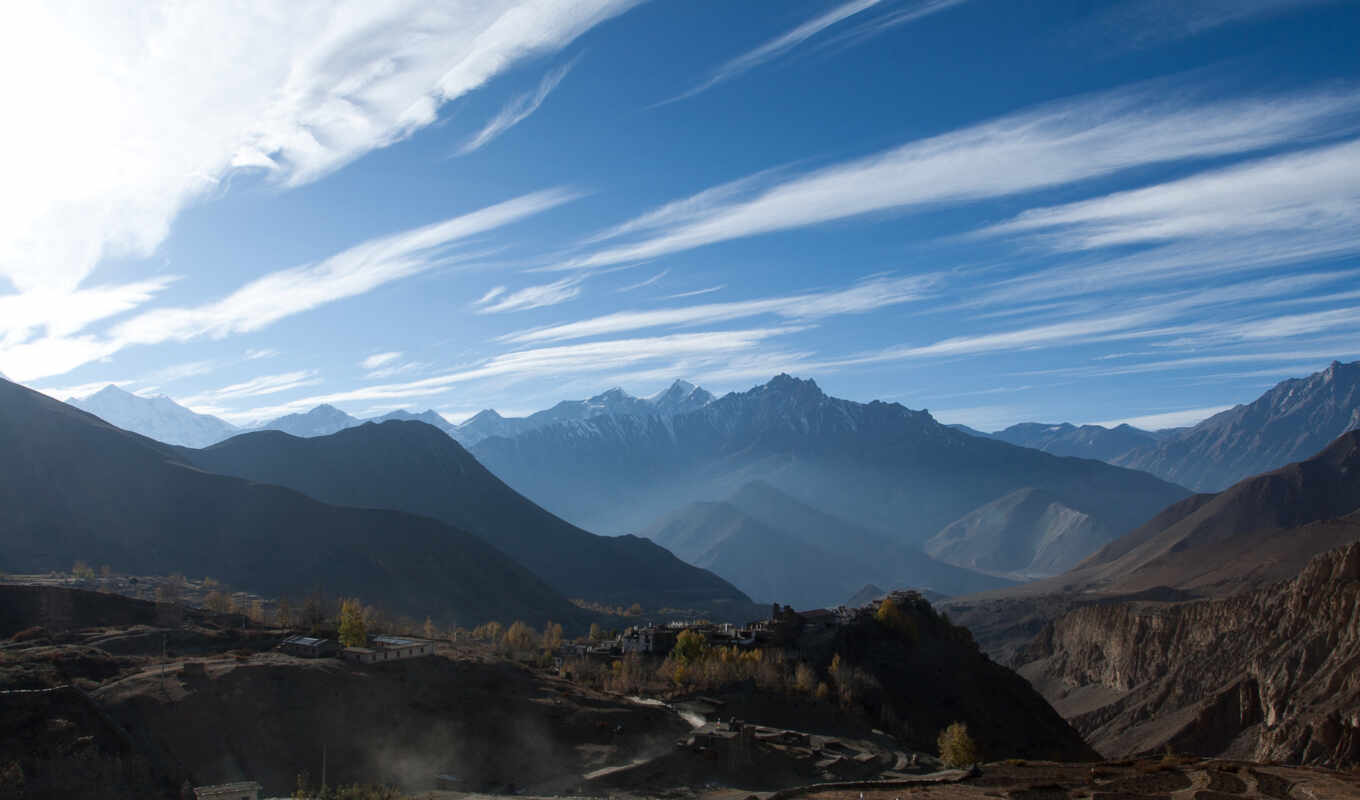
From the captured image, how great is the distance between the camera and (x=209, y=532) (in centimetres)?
14525

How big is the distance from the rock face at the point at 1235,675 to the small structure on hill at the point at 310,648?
8048cm

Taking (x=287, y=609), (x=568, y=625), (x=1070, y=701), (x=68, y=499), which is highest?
(x=68, y=499)

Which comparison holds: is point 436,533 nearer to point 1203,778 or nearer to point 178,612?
point 178,612

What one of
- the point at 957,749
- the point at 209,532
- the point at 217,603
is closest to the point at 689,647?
the point at 957,749

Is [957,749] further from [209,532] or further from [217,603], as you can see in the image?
[209,532]

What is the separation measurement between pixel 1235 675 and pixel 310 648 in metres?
102

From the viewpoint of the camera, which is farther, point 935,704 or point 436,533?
point 436,533

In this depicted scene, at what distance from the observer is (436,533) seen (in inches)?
6526

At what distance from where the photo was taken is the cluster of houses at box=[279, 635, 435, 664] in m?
62.9

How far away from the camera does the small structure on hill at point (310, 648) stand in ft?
210

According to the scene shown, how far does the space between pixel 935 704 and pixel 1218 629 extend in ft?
209

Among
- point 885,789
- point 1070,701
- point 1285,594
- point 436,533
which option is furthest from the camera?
point 436,533

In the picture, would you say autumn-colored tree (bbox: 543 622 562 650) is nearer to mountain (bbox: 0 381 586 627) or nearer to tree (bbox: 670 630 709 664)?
tree (bbox: 670 630 709 664)

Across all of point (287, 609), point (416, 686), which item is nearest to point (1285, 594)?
point (416, 686)
